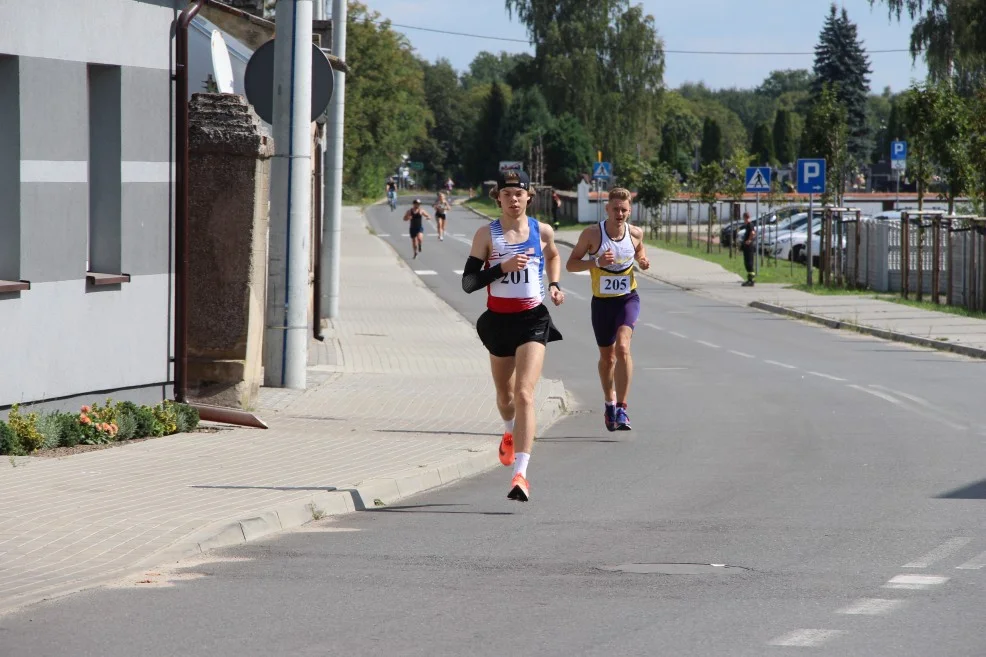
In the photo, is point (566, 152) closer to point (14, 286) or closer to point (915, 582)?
point (14, 286)

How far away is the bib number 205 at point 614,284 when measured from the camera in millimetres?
12117

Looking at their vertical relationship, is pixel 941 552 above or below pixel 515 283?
below

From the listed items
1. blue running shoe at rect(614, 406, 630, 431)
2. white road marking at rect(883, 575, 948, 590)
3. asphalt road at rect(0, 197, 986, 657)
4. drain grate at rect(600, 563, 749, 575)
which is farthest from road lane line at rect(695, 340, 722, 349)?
white road marking at rect(883, 575, 948, 590)

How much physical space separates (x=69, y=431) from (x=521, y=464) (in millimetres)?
3409

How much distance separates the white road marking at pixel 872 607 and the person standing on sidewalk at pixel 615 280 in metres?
5.95

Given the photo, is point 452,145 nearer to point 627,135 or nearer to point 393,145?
point 393,145

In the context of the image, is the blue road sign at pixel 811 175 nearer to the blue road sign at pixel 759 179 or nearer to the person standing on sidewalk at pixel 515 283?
the blue road sign at pixel 759 179

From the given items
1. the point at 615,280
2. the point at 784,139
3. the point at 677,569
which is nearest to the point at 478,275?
the point at 677,569

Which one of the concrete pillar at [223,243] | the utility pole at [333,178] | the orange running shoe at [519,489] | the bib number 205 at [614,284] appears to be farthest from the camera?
the utility pole at [333,178]

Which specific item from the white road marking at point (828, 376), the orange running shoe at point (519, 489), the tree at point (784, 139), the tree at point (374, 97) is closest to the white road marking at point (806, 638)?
the orange running shoe at point (519, 489)

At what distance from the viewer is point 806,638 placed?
18.0 feet

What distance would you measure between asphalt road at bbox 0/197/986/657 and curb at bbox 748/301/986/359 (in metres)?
8.07

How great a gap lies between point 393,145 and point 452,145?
66647 millimetres

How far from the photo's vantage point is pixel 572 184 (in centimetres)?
9550
